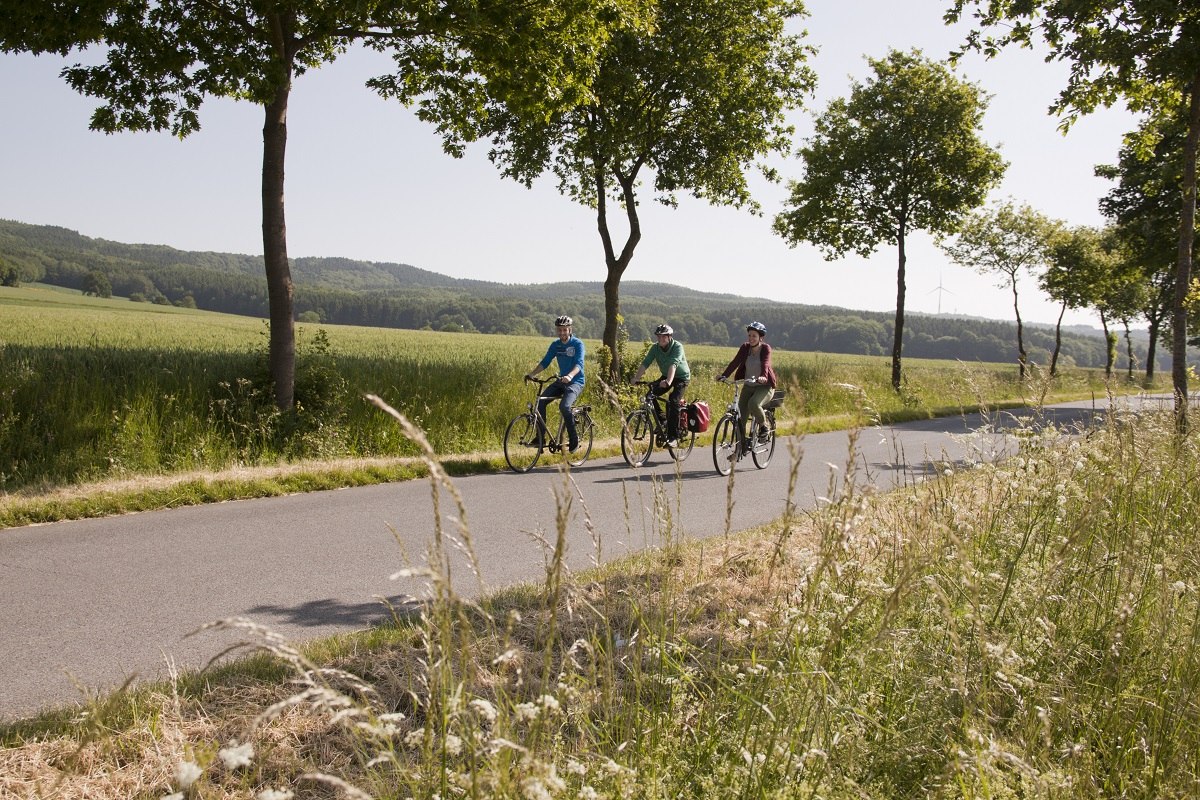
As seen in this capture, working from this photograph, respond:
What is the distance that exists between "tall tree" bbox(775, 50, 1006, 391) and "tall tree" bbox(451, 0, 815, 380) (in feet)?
22.9

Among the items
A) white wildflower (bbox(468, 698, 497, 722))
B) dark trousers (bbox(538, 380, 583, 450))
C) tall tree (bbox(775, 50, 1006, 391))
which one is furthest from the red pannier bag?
tall tree (bbox(775, 50, 1006, 391))

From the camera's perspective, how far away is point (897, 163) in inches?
1039

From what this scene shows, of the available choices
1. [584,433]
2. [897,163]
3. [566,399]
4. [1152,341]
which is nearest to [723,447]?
[584,433]

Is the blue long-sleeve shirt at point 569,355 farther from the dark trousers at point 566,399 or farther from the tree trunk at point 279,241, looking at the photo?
the tree trunk at point 279,241

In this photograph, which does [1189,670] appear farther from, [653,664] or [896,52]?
[896,52]

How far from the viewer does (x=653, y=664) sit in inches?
153

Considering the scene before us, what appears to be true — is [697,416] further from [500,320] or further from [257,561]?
[500,320]

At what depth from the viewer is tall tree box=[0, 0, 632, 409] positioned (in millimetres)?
10609

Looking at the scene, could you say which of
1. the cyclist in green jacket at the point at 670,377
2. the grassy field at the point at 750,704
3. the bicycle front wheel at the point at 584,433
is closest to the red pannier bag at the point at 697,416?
the cyclist in green jacket at the point at 670,377

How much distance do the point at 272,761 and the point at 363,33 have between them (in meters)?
11.6

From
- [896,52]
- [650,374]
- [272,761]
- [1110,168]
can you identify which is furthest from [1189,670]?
[1110,168]

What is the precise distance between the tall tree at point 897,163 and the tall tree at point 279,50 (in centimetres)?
1555

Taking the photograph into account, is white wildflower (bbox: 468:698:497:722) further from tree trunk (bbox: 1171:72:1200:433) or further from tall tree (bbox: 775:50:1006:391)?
tall tree (bbox: 775:50:1006:391)

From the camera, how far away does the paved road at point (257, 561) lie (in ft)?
15.3
